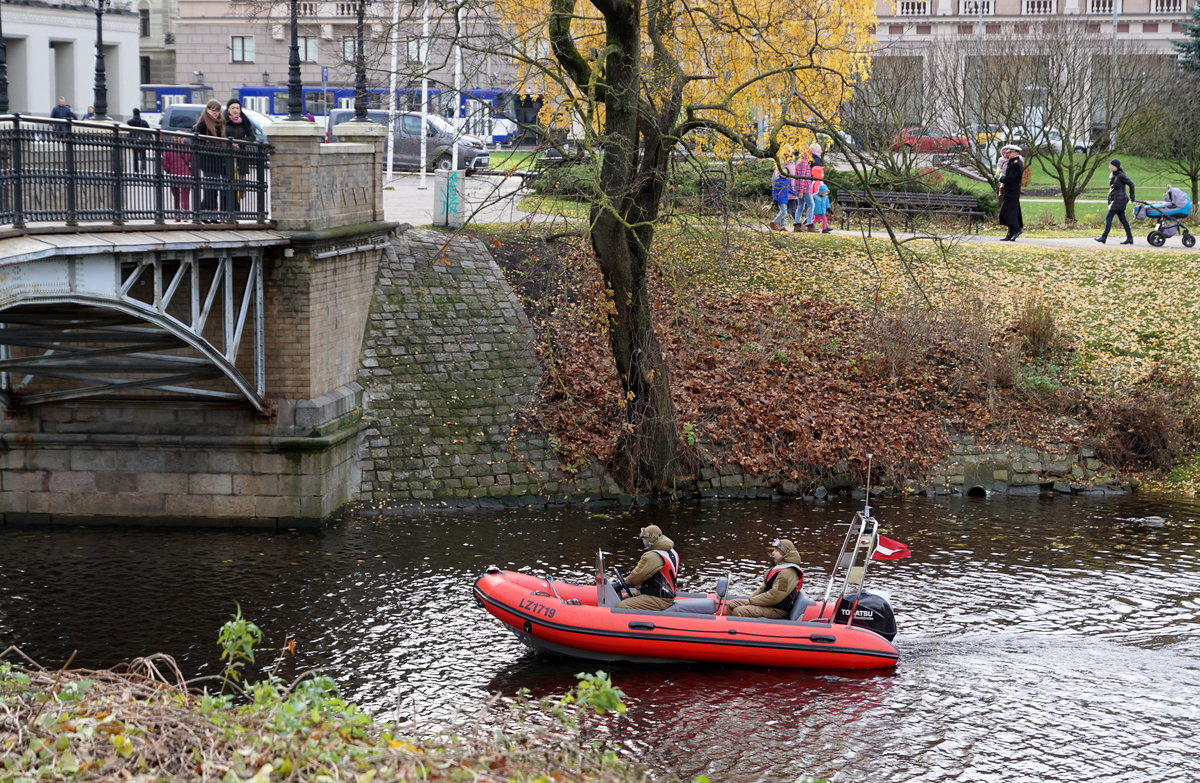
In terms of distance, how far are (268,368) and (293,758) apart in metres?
12.8

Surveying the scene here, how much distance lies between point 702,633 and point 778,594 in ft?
3.47

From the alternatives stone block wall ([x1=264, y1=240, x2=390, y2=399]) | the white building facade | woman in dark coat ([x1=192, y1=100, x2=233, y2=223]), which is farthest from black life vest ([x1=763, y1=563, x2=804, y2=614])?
the white building facade

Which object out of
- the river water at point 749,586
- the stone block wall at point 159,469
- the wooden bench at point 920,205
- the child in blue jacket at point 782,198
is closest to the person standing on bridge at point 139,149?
the stone block wall at point 159,469

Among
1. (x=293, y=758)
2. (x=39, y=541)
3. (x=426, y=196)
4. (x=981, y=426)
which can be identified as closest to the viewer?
(x=293, y=758)

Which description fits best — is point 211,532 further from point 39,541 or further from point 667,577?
point 667,577

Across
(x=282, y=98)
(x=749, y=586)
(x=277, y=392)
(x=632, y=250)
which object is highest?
(x=282, y=98)

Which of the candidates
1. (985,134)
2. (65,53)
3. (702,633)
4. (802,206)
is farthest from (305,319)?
(65,53)

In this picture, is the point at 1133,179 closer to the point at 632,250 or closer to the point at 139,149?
the point at 632,250

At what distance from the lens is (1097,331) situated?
25.9 m

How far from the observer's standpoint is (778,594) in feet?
49.7

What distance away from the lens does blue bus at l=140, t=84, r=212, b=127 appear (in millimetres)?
50656

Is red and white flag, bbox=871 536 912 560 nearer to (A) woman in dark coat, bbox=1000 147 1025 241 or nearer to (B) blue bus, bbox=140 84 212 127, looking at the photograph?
(A) woman in dark coat, bbox=1000 147 1025 241

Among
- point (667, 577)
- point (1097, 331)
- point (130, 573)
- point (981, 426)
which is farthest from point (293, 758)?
point (1097, 331)

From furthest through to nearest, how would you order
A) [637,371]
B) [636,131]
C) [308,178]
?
1. [637,371]
2. [636,131]
3. [308,178]
